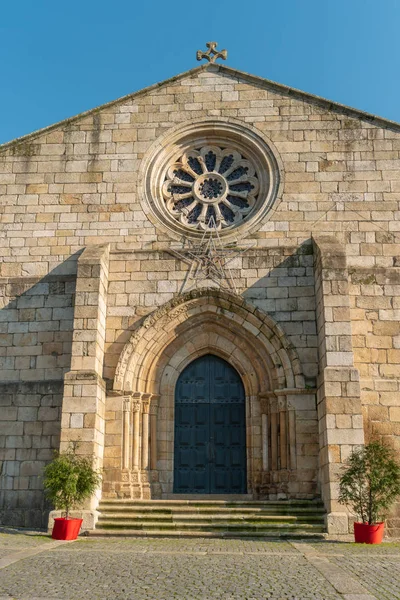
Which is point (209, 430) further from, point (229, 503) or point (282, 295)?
point (282, 295)

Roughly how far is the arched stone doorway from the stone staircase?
0.46m

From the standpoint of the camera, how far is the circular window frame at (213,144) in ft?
42.0

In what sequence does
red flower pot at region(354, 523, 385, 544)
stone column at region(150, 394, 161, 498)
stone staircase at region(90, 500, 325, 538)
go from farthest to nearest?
1. stone column at region(150, 394, 161, 498)
2. stone staircase at region(90, 500, 325, 538)
3. red flower pot at region(354, 523, 385, 544)

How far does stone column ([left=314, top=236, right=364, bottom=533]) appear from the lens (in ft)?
33.3

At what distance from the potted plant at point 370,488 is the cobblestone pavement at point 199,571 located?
1.14 ft

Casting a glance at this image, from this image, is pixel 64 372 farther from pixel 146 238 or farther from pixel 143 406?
pixel 146 238

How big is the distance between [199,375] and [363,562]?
5504 mm

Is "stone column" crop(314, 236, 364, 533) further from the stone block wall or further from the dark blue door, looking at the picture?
the stone block wall

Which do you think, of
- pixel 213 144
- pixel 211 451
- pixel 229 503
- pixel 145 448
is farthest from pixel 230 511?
pixel 213 144

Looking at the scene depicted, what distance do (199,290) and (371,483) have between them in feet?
14.9

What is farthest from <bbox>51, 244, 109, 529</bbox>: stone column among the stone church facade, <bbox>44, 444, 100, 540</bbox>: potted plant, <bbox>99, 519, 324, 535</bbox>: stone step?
<bbox>99, 519, 324, 535</bbox>: stone step

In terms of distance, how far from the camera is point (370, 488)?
942cm

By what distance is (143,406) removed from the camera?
11.8 meters

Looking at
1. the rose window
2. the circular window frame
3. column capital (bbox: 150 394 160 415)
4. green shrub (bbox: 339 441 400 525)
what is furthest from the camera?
the rose window
